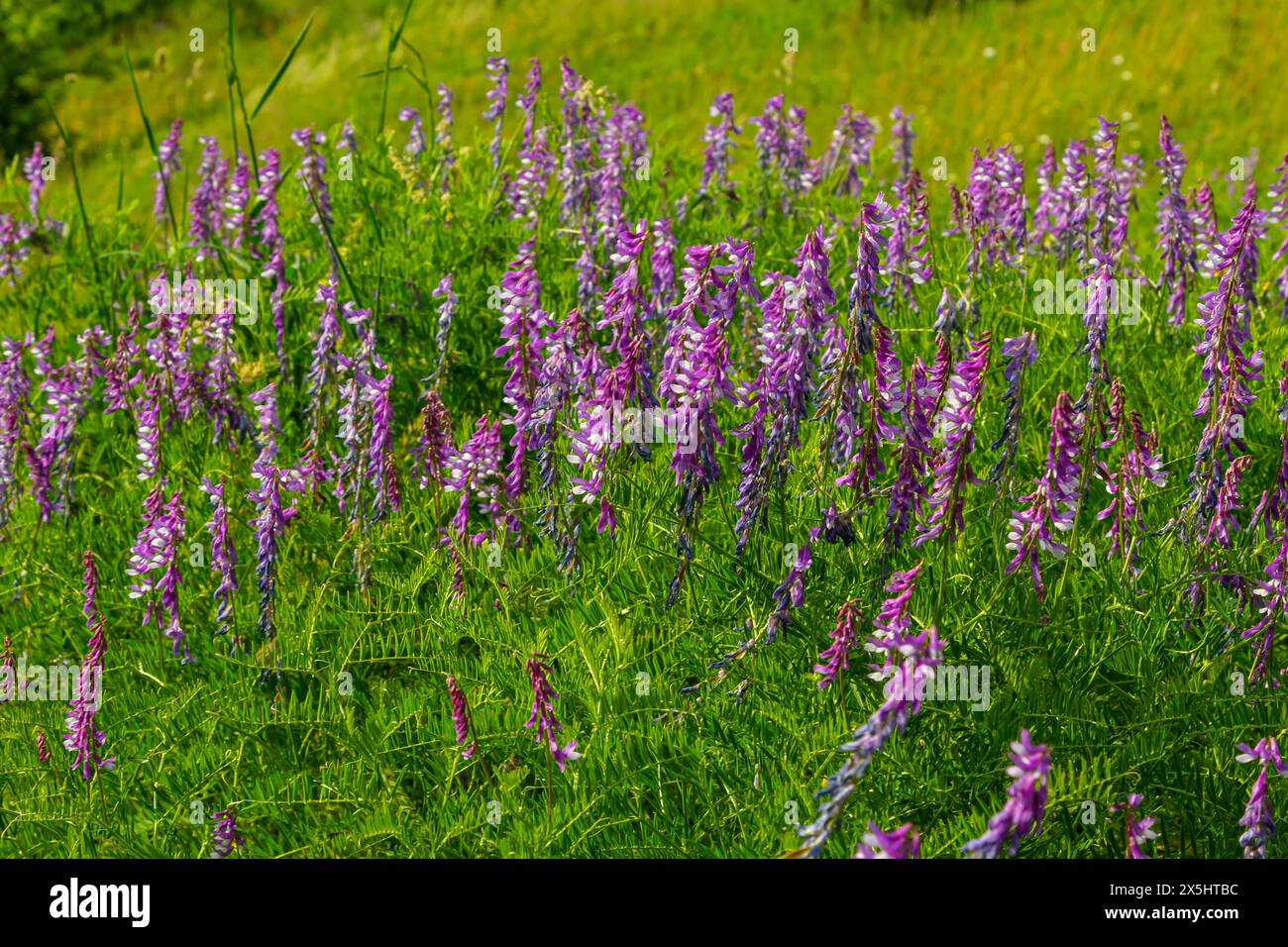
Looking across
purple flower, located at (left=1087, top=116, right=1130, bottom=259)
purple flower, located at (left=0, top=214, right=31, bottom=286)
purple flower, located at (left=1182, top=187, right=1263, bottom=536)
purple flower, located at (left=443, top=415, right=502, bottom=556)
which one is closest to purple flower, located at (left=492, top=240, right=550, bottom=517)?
purple flower, located at (left=443, top=415, right=502, bottom=556)

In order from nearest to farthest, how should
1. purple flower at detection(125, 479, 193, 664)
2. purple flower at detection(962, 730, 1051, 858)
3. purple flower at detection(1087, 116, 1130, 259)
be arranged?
purple flower at detection(962, 730, 1051, 858), purple flower at detection(125, 479, 193, 664), purple flower at detection(1087, 116, 1130, 259)

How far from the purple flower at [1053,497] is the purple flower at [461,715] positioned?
125 centimetres

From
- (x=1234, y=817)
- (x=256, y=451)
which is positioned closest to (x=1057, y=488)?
Result: (x=1234, y=817)

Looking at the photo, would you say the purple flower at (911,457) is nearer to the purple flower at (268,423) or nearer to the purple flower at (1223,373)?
the purple flower at (1223,373)

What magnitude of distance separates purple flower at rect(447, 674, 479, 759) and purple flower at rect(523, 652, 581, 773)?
15 cm

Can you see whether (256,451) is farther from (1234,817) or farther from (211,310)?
(1234,817)

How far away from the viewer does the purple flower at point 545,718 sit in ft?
9.81

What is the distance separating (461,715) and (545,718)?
0.20 m

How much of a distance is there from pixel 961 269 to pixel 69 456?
333 centimetres

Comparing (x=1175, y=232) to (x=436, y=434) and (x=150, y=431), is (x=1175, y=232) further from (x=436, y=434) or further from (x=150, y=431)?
(x=150, y=431)

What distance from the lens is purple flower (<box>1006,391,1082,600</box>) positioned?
3070mm

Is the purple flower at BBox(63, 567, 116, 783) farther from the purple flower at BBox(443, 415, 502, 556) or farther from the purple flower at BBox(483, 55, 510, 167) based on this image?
A: the purple flower at BBox(483, 55, 510, 167)

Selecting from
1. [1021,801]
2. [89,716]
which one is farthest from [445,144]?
[1021,801]

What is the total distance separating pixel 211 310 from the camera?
17.3 feet
